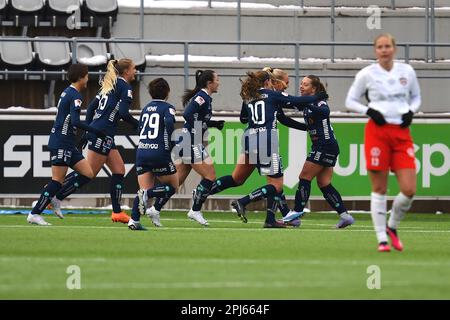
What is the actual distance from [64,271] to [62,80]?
587 inches

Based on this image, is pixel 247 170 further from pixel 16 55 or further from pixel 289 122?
pixel 16 55

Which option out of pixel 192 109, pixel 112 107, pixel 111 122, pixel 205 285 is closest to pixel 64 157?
pixel 111 122

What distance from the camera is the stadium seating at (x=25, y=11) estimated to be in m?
26.8

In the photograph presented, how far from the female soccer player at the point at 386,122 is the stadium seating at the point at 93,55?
1292cm

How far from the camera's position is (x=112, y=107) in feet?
59.9

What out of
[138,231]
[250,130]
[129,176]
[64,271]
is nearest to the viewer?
[64,271]

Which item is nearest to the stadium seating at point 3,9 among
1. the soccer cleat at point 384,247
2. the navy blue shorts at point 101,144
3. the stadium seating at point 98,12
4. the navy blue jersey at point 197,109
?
the stadium seating at point 98,12

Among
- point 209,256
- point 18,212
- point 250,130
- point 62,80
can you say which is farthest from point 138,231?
point 62,80

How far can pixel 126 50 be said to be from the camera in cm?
2602

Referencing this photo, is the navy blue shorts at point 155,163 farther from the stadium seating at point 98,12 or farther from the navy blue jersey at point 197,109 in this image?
the stadium seating at point 98,12

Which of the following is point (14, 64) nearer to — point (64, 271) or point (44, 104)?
point (44, 104)

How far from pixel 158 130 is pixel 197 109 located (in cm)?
133

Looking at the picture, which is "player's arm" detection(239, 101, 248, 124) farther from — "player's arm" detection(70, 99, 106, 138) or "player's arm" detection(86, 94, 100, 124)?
"player's arm" detection(70, 99, 106, 138)

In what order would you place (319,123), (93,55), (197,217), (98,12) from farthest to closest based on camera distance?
(98,12) → (93,55) → (319,123) → (197,217)
